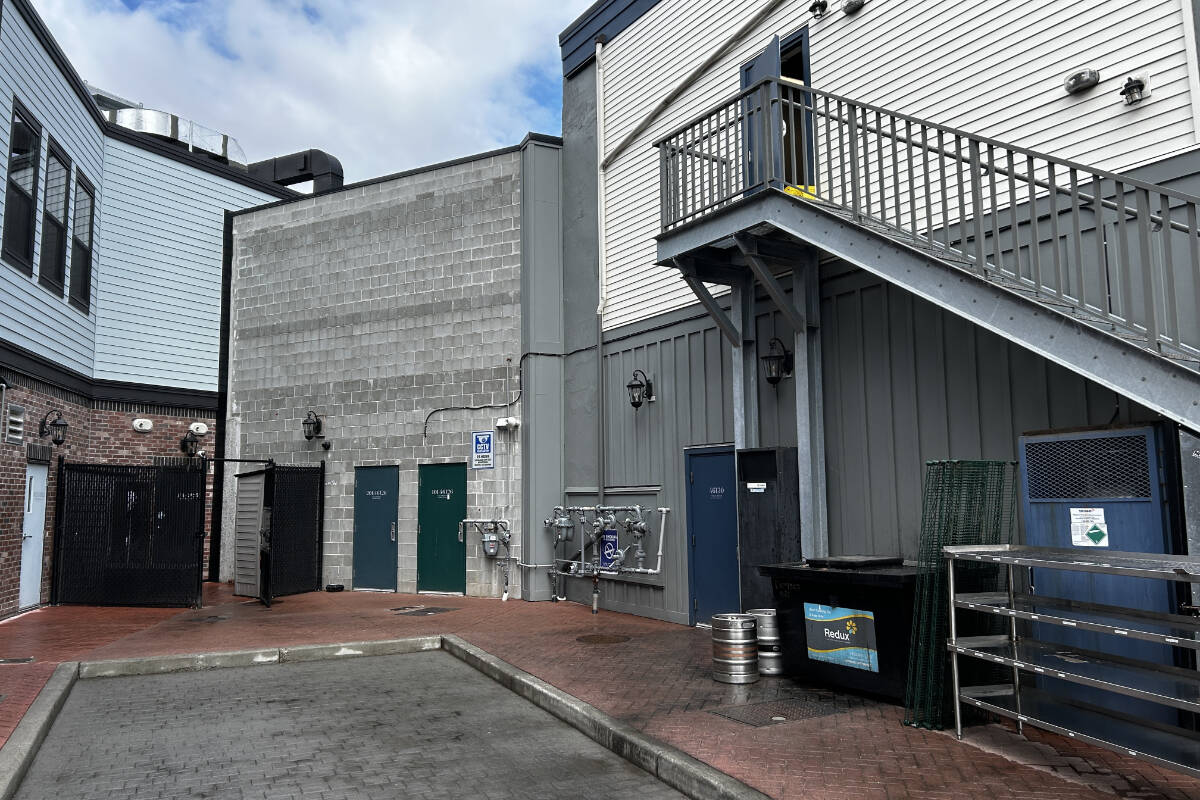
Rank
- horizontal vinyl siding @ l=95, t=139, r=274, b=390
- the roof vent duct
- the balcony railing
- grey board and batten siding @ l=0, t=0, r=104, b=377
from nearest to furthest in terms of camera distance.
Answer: the balcony railing
grey board and batten siding @ l=0, t=0, r=104, b=377
horizontal vinyl siding @ l=95, t=139, r=274, b=390
the roof vent duct

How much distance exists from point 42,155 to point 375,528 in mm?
7331

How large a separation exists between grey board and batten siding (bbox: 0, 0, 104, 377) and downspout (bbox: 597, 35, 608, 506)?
763 cm

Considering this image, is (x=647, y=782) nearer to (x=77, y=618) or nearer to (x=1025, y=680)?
(x=1025, y=680)

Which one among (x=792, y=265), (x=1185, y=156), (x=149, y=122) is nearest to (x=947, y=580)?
(x=1185, y=156)

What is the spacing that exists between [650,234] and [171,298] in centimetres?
1012

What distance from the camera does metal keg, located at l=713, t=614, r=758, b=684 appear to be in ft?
23.6

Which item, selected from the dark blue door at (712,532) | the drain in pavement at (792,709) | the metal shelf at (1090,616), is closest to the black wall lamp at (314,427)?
the dark blue door at (712,532)

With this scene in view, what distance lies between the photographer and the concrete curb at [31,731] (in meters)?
5.12

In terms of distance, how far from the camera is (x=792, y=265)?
8719 mm

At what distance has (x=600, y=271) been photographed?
12.5 m

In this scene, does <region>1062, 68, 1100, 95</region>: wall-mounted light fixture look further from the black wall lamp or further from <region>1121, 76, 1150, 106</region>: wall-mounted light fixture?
the black wall lamp

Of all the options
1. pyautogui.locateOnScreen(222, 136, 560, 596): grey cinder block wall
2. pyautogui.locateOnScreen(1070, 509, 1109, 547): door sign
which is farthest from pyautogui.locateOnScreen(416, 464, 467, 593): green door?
pyautogui.locateOnScreen(1070, 509, 1109, 547): door sign

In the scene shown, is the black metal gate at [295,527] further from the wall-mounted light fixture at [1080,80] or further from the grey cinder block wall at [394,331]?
the wall-mounted light fixture at [1080,80]

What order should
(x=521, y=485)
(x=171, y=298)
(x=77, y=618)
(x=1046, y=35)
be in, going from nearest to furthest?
(x=1046, y=35)
(x=77, y=618)
(x=521, y=485)
(x=171, y=298)
